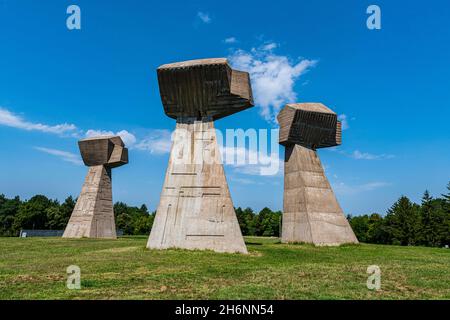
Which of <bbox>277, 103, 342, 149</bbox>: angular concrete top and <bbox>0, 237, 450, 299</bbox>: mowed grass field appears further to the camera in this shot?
<bbox>277, 103, 342, 149</bbox>: angular concrete top

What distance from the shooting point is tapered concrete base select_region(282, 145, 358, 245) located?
2303 cm

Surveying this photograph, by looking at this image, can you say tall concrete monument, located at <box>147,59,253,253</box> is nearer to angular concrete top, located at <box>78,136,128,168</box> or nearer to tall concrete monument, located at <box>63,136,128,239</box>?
angular concrete top, located at <box>78,136,128,168</box>

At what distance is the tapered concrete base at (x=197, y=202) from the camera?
53.5 ft

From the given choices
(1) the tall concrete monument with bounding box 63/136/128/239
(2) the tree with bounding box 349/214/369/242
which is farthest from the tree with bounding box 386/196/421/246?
(1) the tall concrete monument with bounding box 63/136/128/239

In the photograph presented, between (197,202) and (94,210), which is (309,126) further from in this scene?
(94,210)

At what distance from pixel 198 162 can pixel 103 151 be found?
19769 mm

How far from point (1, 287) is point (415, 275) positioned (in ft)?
35.7

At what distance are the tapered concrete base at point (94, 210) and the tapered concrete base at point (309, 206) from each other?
59.4ft

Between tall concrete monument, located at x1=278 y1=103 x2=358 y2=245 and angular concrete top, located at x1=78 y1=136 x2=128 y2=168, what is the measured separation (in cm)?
1706

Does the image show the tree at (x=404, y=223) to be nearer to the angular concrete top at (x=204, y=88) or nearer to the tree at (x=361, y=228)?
the tree at (x=361, y=228)

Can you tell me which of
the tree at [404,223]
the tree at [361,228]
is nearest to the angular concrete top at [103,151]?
the tree at [404,223]

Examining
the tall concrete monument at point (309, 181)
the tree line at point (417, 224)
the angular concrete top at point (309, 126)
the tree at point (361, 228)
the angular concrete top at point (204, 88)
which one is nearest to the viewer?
the angular concrete top at point (204, 88)

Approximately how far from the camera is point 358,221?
205 feet

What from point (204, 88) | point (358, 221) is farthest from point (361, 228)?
point (204, 88)
